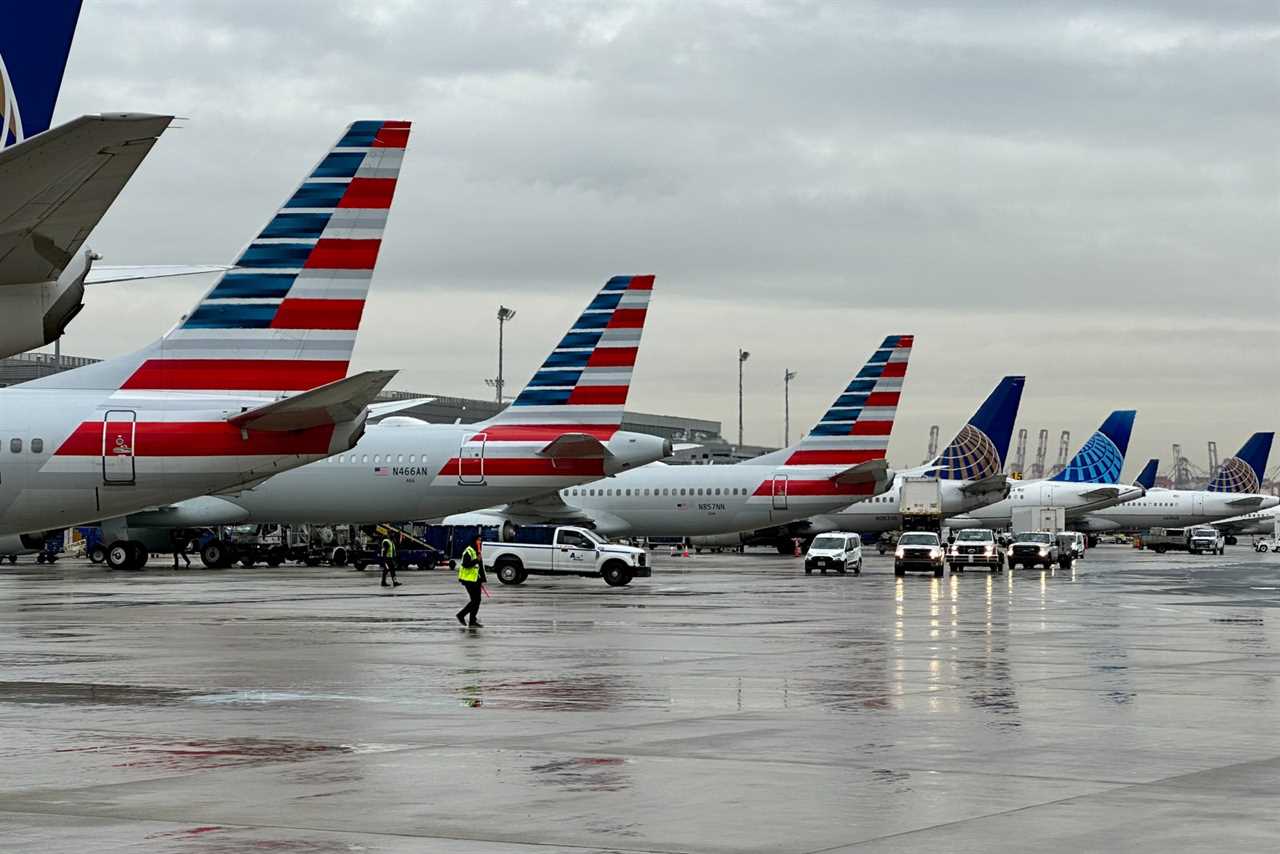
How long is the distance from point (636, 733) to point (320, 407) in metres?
15.7

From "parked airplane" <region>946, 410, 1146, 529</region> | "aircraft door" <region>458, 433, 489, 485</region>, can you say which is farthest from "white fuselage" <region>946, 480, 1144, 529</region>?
"aircraft door" <region>458, 433, 489, 485</region>

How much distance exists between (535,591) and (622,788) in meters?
33.3

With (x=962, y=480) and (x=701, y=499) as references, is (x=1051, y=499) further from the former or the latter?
(x=701, y=499)

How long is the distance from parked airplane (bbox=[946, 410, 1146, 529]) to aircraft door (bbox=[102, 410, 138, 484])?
71969 mm

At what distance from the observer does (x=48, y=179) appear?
498 inches

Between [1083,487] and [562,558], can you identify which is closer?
[562,558]

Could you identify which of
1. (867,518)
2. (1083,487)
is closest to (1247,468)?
(1083,487)

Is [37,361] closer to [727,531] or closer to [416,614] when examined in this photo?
[727,531]

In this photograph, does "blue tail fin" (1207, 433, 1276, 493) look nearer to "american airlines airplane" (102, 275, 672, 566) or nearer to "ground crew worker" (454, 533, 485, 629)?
"american airlines airplane" (102, 275, 672, 566)

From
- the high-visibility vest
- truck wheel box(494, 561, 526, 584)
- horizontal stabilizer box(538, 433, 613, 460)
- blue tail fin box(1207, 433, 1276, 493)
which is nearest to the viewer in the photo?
the high-visibility vest

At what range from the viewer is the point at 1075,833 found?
10742mm

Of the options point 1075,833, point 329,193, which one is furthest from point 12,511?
point 1075,833

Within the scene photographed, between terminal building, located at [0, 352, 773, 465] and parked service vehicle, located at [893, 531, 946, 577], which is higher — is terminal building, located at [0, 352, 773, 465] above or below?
above

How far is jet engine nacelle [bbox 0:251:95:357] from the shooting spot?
15391 mm
